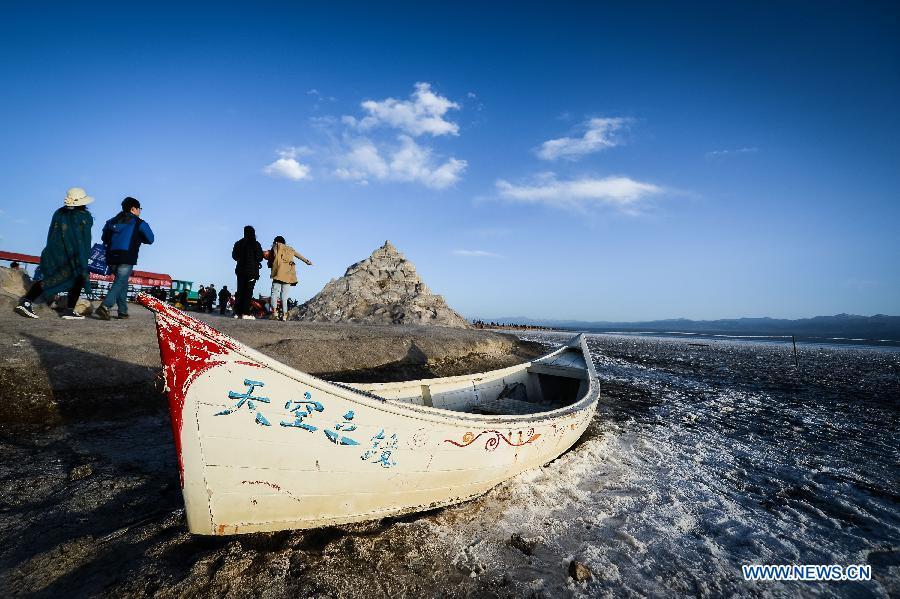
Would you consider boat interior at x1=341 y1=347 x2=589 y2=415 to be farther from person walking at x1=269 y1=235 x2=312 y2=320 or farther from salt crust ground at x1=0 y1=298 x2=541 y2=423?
person walking at x1=269 y1=235 x2=312 y2=320

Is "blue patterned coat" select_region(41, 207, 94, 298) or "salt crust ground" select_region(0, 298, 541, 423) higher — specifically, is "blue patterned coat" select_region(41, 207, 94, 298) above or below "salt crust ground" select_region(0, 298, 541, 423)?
above

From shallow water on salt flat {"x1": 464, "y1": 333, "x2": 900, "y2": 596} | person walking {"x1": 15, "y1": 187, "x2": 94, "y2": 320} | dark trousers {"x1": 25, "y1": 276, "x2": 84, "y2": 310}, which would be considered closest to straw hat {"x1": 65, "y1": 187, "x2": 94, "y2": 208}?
person walking {"x1": 15, "y1": 187, "x2": 94, "y2": 320}

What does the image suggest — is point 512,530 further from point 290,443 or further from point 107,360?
point 107,360

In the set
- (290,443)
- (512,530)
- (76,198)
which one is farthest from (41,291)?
(512,530)

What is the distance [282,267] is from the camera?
444 inches

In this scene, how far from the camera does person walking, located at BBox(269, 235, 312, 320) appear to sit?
11164 millimetres

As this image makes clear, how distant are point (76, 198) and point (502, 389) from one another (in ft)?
29.2

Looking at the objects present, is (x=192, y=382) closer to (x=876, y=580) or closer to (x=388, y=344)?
(x=876, y=580)

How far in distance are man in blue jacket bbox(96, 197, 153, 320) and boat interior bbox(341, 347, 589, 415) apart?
602cm

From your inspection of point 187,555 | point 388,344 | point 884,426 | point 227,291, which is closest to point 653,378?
point 884,426

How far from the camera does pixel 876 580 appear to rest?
316 centimetres

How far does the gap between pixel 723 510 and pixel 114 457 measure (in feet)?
23.5

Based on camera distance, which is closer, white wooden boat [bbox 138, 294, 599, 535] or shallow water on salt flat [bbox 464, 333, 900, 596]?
white wooden boat [bbox 138, 294, 599, 535]

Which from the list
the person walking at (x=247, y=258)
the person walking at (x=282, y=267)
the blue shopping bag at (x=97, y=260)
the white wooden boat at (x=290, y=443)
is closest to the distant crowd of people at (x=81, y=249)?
the person walking at (x=247, y=258)
